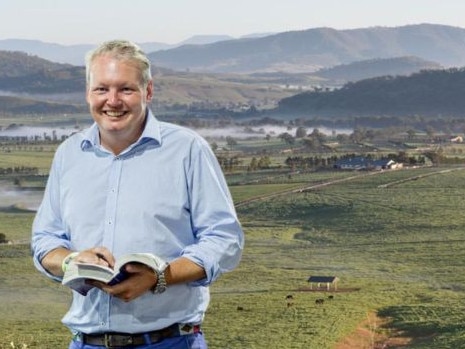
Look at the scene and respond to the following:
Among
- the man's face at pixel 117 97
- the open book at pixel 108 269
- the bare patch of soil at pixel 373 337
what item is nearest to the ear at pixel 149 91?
the man's face at pixel 117 97

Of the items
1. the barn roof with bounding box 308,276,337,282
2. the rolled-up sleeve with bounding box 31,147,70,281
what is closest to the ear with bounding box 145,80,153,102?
the rolled-up sleeve with bounding box 31,147,70,281

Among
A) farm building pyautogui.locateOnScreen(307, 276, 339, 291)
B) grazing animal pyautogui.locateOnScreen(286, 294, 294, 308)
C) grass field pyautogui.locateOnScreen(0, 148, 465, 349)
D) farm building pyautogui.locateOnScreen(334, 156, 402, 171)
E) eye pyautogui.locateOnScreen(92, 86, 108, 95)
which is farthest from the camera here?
farm building pyautogui.locateOnScreen(334, 156, 402, 171)

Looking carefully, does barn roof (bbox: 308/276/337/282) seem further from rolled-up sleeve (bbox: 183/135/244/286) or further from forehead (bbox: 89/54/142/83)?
forehead (bbox: 89/54/142/83)

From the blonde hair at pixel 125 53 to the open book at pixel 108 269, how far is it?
0.87 meters

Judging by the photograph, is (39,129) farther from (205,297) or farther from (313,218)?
(205,297)

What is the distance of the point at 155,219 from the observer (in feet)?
14.4

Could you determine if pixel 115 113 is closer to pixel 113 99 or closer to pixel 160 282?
pixel 113 99

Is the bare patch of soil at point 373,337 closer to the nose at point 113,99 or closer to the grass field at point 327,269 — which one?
the grass field at point 327,269

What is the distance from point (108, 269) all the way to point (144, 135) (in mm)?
750

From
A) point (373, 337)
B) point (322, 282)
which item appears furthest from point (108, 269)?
point (322, 282)

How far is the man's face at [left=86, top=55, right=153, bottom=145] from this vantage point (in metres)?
4.42

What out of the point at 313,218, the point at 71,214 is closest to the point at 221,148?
the point at 313,218

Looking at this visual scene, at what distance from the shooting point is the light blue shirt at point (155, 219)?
435cm

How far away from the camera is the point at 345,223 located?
5728 centimetres
